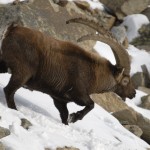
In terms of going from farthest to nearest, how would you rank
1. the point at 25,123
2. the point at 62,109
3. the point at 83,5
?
the point at 83,5
the point at 62,109
the point at 25,123

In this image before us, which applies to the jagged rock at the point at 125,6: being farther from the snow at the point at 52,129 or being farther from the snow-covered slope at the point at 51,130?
the snow-covered slope at the point at 51,130

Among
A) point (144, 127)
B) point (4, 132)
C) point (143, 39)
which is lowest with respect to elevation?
point (143, 39)

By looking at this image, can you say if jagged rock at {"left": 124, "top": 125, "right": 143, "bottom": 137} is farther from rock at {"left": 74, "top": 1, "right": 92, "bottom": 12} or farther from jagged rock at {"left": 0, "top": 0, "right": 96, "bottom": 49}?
rock at {"left": 74, "top": 1, "right": 92, "bottom": 12}

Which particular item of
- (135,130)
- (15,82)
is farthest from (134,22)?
Result: (15,82)

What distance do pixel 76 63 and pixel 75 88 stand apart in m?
0.47

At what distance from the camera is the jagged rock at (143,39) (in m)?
28.1

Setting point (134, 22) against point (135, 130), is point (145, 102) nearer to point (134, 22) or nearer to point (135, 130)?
point (135, 130)

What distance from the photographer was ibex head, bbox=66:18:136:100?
34.9ft

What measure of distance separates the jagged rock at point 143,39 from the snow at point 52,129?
14.8 meters

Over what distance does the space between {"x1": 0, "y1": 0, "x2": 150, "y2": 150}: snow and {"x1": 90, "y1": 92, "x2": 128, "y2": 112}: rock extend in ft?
6.90

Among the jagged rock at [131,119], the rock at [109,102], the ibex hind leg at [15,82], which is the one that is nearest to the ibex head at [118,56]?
the ibex hind leg at [15,82]

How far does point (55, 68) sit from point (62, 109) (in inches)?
39.0

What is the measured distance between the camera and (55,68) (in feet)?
33.5

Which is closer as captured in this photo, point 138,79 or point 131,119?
point 131,119
